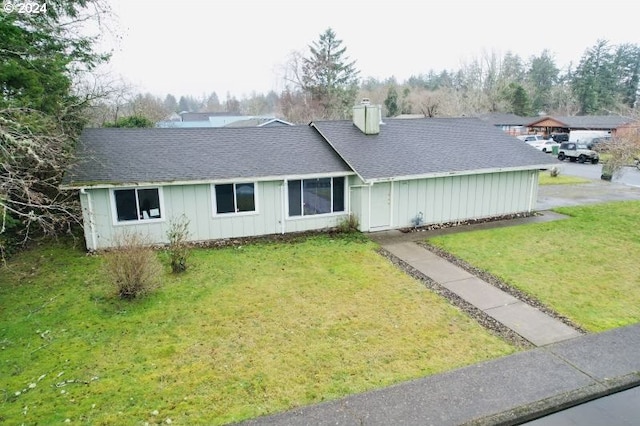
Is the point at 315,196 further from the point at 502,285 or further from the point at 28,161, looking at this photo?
the point at 28,161

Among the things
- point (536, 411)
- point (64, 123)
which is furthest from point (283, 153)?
point (536, 411)

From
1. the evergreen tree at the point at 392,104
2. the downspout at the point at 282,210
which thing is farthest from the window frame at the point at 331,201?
the evergreen tree at the point at 392,104

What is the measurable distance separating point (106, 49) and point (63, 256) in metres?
7.18

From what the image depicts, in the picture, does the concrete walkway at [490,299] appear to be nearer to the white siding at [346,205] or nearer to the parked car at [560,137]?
the white siding at [346,205]

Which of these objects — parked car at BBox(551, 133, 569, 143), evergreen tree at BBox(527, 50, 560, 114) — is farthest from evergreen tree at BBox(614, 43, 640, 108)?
parked car at BBox(551, 133, 569, 143)

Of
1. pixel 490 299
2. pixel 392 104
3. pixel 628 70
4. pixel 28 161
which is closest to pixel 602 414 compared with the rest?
pixel 490 299

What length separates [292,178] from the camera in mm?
13047

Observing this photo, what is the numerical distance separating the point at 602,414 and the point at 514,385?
1144 millimetres

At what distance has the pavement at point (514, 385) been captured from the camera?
5.35 meters

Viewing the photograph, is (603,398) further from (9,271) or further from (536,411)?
(9,271)

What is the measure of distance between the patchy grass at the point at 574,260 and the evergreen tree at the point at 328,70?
38.0 meters

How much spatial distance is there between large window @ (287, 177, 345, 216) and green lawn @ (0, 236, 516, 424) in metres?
3.19

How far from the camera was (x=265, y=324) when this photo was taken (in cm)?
780

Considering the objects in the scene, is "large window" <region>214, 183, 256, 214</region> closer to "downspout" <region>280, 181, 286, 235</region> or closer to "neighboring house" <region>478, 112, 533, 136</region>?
"downspout" <region>280, 181, 286, 235</region>
